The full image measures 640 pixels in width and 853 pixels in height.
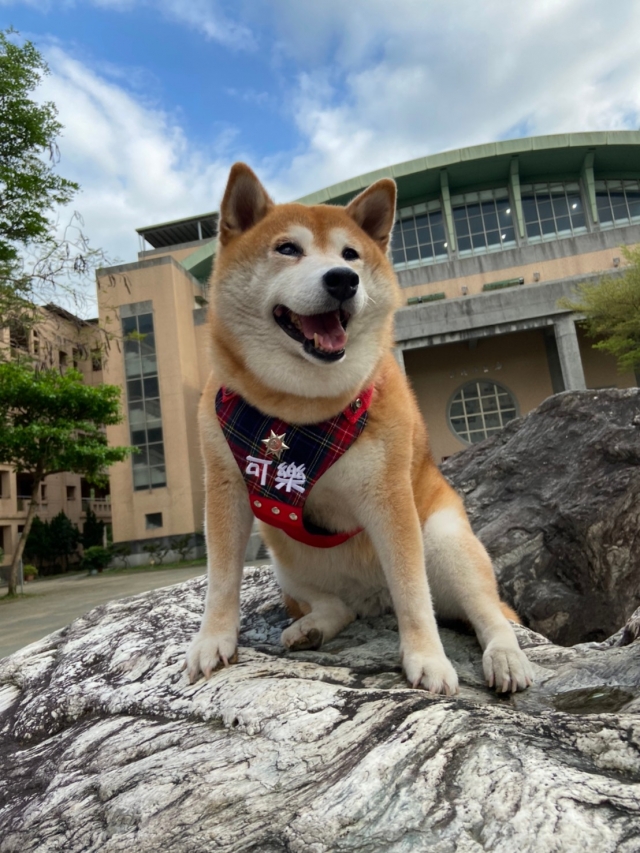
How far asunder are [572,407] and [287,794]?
14.9ft

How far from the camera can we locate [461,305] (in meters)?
24.6

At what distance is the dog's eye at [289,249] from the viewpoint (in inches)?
104

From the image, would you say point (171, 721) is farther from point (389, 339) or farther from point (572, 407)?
point (572, 407)

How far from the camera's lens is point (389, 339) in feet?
9.41

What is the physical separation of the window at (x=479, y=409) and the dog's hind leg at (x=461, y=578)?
2387 centimetres

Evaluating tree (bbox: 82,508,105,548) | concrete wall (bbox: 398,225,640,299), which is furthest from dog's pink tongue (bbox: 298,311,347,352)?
tree (bbox: 82,508,105,548)

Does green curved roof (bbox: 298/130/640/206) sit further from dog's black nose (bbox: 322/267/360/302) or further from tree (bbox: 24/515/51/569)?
dog's black nose (bbox: 322/267/360/302)

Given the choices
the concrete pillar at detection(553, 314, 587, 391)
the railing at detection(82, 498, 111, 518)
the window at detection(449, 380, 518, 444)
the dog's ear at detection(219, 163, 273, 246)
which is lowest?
the dog's ear at detection(219, 163, 273, 246)

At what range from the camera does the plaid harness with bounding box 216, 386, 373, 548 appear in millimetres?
2385

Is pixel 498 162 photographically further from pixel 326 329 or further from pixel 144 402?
pixel 326 329

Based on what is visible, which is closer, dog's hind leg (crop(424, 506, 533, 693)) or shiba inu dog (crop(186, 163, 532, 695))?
shiba inu dog (crop(186, 163, 532, 695))

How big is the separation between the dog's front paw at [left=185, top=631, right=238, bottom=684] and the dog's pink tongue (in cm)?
125

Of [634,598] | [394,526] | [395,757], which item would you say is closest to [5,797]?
[395,757]

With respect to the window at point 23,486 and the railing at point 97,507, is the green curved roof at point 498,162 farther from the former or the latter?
the railing at point 97,507
